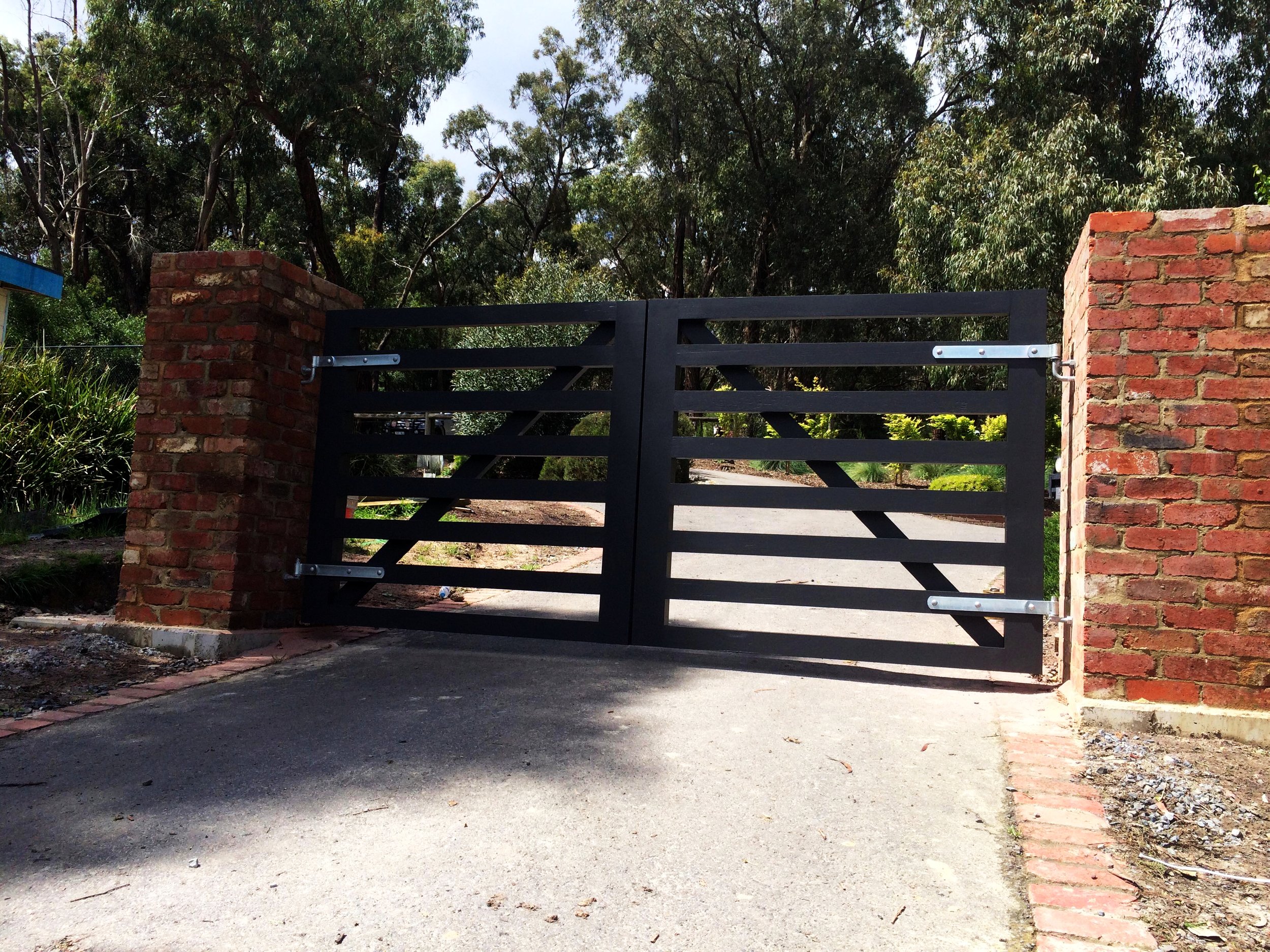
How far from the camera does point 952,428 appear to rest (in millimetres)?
18250

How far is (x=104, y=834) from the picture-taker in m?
2.31

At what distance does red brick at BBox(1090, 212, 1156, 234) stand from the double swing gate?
52cm

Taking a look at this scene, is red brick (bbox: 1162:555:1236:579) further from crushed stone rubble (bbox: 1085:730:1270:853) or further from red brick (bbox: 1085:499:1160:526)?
crushed stone rubble (bbox: 1085:730:1270:853)

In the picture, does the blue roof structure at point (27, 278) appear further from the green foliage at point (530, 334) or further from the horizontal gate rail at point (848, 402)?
the horizontal gate rail at point (848, 402)

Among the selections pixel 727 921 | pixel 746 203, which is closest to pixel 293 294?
pixel 727 921

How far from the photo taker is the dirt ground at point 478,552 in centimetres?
619

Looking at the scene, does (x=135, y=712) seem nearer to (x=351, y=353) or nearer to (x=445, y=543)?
(x=351, y=353)

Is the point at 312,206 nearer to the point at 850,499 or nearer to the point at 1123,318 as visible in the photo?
the point at 850,499

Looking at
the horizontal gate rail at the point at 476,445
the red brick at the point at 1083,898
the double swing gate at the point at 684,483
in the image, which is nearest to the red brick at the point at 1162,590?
the double swing gate at the point at 684,483

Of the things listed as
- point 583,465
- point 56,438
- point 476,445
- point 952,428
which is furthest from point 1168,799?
point 952,428

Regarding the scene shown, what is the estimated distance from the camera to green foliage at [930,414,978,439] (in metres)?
17.8

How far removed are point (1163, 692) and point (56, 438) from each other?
8.72 m

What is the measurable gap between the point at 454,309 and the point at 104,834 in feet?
10.2

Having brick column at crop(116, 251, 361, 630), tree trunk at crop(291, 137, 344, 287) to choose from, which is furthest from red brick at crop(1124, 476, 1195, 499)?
tree trunk at crop(291, 137, 344, 287)
